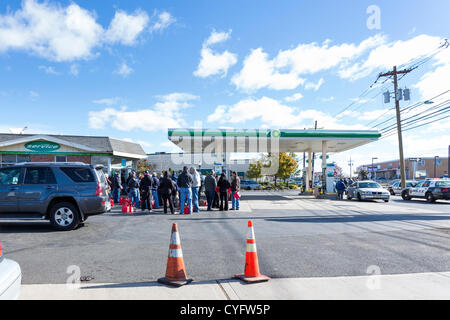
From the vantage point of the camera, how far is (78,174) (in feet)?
29.8

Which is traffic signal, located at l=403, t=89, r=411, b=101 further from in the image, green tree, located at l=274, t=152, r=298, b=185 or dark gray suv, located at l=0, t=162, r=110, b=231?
dark gray suv, located at l=0, t=162, r=110, b=231

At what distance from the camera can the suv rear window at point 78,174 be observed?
901 centimetres

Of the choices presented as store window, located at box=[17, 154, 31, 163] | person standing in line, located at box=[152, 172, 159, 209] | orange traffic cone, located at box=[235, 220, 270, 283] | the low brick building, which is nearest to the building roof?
the low brick building

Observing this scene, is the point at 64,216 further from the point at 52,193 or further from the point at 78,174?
the point at 78,174

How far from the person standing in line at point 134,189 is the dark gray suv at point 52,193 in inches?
222

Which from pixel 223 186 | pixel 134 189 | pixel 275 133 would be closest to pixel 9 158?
pixel 134 189

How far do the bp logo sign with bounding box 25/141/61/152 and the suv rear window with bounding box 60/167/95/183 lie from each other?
17.9m

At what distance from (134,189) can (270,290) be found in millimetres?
11963

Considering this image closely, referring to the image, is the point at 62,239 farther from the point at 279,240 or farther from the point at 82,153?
the point at 82,153

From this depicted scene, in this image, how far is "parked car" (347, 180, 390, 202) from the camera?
20.9m

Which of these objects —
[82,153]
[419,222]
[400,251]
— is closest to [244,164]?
[82,153]
